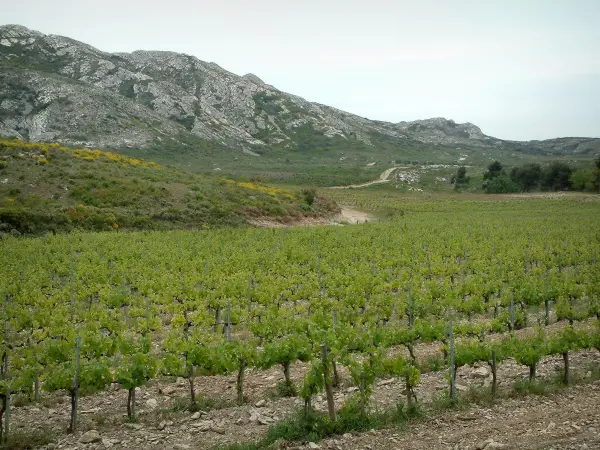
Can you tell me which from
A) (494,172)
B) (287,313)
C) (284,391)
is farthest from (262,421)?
(494,172)

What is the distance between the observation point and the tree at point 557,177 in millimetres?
93312

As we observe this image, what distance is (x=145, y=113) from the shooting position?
141875mm

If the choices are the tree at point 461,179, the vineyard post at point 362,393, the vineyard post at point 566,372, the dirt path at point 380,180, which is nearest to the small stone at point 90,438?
the vineyard post at point 362,393

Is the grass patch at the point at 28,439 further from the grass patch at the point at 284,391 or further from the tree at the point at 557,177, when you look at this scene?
the tree at the point at 557,177

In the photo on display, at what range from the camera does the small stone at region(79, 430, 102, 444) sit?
30.1ft

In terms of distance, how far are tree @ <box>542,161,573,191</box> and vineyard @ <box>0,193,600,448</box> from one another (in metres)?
63.9

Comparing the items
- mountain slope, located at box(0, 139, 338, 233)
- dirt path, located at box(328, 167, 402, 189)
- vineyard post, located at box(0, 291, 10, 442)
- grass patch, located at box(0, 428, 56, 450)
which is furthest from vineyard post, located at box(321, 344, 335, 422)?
dirt path, located at box(328, 167, 402, 189)

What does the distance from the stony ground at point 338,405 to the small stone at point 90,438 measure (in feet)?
0.07

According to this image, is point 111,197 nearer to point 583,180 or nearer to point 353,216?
point 353,216

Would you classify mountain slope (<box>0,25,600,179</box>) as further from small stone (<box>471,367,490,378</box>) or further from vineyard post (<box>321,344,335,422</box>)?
small stone (<box>471,367,490,378</box>)

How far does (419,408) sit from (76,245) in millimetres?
27003

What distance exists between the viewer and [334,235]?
36.6 m

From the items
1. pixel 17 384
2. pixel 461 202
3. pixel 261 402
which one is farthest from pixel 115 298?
pixel 461 202

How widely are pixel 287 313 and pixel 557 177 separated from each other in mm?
96285
